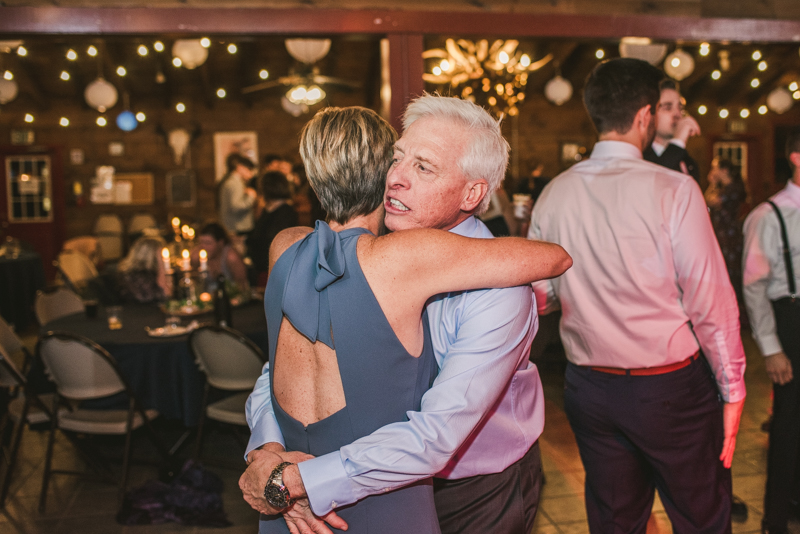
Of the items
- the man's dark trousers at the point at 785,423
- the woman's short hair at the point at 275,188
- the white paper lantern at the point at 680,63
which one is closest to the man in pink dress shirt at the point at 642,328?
the man's dark trousers at the point at 785,423

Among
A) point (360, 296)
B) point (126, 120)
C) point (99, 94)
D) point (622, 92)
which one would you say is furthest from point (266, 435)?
point (126, 120)

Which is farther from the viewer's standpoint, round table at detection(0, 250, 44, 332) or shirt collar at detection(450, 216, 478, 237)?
round table at detection(0, 250, 44, 332)

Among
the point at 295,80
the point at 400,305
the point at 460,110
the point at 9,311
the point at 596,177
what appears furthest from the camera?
the point at 9,311

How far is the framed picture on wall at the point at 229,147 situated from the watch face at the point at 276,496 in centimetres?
1123

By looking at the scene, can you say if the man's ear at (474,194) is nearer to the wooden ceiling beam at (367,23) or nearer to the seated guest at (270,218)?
the wooden ceiling beam at (367,23)

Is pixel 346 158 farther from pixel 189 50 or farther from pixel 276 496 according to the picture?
pixel 189 50

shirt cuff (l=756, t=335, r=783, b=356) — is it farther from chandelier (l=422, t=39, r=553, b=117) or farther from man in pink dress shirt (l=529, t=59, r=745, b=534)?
chandelier (l=422, t=39, r=553, b=117)

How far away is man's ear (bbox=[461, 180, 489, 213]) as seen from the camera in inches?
56.1

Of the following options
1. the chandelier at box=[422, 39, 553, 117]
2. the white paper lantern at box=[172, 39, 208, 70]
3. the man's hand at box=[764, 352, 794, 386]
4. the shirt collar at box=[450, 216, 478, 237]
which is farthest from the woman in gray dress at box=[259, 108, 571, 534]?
the white paper lantern at box=[172, 39, 208, 70]

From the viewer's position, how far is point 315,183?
128 centimetres

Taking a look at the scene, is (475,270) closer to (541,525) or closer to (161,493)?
(541,525)

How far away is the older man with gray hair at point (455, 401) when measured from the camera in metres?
1.21

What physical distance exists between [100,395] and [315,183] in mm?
2483

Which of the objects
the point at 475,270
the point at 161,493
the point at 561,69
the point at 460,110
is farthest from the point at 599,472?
the point at 561,69
